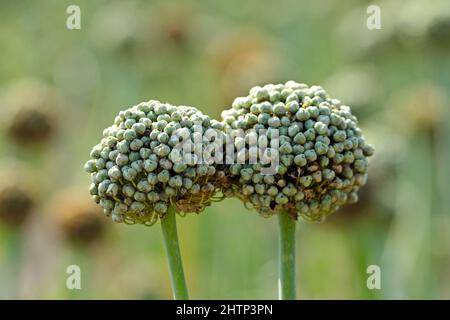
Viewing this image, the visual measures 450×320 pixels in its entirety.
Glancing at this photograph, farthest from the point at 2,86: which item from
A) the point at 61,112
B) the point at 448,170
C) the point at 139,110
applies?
the point at 139,110

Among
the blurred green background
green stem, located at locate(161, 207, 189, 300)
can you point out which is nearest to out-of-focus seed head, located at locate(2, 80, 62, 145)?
the blurred green background

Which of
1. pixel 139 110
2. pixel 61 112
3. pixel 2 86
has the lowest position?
pixel 139 110

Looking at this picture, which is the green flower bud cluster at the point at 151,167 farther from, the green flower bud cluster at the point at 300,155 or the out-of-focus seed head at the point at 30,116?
the out-of-focus seed head at the point at 30,116

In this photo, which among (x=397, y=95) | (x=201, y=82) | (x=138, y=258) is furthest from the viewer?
(x=201, y=82)

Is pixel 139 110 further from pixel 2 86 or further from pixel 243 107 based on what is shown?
pixel 2 86

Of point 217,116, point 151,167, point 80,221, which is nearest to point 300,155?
point 151,167

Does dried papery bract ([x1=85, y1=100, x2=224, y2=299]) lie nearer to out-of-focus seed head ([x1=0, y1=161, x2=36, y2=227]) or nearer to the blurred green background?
the blurred green background
